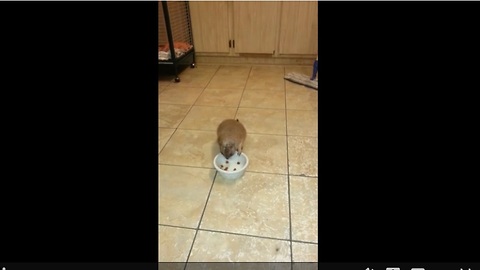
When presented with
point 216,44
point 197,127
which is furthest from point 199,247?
point 216,44

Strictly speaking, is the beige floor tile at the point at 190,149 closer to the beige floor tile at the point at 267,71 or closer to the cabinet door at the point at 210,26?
the beige floor tile at the point at 267,71

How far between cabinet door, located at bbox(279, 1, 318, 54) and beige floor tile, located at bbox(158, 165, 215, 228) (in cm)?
211

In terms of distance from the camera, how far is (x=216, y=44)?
9.91 feet

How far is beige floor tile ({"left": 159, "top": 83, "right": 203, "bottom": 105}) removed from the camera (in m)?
2.14

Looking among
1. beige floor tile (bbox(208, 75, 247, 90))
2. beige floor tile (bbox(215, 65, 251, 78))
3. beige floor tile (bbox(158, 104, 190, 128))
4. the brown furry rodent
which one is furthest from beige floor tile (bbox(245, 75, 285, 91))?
the brown furry rodent

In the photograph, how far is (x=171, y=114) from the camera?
191 cm

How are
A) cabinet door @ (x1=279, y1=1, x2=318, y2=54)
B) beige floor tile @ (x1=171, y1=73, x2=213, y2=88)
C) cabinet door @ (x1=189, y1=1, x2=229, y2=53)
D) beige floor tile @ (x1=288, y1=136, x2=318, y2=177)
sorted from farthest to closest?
cabinet door @ (x1=189, y1=1, x2=229, y2=53) < cabinet door @ (x1=279, y1=1, x2=318, y2=54) < beige floor tile @ (x1=171, y1=73, x2=213, y2=88) < beige floor tile @ (x1=288, y1=136, x2=318, y2=177)

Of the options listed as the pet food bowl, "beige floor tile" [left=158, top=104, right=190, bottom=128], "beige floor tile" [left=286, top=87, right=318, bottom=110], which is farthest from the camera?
"beige floor tile" [left=286, top=87, right=318, bottom=110]

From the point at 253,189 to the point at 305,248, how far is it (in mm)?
350

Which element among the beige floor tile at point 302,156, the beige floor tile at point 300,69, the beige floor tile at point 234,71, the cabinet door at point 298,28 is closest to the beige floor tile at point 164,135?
the beige floor tile at point 302,156

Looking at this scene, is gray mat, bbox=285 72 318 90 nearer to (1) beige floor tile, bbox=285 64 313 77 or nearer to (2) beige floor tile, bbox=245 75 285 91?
(2) beige floor tile, bbox=245 75 285 91

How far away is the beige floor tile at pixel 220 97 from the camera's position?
2.09 m

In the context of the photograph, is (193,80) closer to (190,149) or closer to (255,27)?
(255,27)
